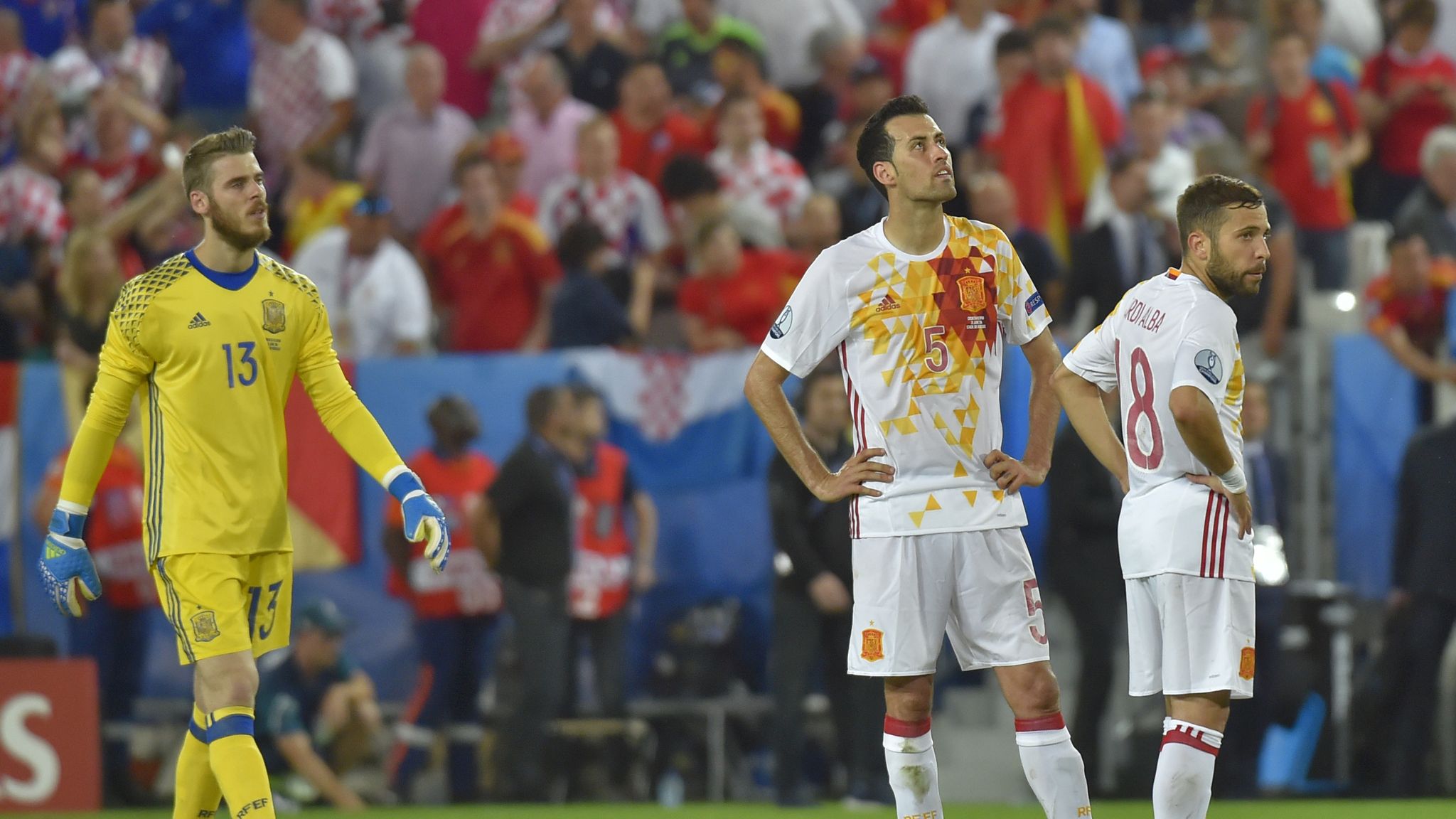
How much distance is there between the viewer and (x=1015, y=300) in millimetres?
6500

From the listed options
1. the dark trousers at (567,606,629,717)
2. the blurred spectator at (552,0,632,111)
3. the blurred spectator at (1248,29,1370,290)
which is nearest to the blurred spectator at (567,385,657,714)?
the dark trousers at (567,606,629,717)

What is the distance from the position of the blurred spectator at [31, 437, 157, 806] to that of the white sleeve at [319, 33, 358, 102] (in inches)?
145

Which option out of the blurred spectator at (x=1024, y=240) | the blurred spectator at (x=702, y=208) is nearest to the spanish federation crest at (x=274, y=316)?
the blurred spectator at (x=1024, y=240)

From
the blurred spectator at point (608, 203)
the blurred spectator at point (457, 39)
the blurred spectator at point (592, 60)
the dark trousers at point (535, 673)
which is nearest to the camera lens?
the dark trousers at point (535, 673)

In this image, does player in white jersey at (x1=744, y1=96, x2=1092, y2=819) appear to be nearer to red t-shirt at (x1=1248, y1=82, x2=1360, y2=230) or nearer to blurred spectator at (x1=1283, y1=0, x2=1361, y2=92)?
red t-shirt at (x1=1248, y1=82, x2=1360, y2=230)

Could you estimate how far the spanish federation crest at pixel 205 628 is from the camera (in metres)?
6.41

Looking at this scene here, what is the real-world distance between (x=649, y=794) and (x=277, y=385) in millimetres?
5188

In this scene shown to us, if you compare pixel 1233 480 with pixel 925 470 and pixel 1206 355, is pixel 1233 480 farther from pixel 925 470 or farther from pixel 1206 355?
pixel 925 470

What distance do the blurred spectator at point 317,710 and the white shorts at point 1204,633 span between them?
5.93 meters

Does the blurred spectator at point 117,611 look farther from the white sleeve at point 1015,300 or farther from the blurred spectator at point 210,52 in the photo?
the white sleeve at point 1015,300

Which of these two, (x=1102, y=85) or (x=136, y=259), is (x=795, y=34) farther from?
(x=136, y=259)

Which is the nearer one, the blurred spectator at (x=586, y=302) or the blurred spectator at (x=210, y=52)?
the blurred spectator at (x=586, y=302)

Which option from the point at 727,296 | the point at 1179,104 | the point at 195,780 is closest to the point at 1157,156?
the point at 1179,104

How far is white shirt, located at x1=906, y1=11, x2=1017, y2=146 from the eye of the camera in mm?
13359
